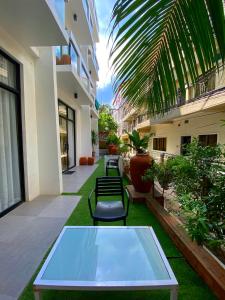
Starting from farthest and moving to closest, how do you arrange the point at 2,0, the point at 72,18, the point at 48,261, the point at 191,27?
1. the point at 72,18
2. the point at 2,0
3. the point at 48,261
4. the point at 191,27

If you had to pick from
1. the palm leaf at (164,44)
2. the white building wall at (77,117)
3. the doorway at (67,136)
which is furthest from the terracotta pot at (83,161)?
the palm leaf at (164,44)

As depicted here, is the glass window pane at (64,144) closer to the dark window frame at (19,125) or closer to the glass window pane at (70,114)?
the glass window pane at (70,114)

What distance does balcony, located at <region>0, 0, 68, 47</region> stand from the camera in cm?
347

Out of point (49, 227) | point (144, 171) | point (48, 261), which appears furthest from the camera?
point (144, 171)

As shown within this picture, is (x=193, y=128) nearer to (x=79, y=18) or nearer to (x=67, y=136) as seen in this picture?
(x=67, y=136)

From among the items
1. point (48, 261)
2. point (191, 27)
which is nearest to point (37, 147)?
point (48, 261)

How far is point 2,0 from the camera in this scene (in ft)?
10.8

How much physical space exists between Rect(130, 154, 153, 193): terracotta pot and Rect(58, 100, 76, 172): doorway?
16.9 feet

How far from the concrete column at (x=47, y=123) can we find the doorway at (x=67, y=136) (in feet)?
11.4

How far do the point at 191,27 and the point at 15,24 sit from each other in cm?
421

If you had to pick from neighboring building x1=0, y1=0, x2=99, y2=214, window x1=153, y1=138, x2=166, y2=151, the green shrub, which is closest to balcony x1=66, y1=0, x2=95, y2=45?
neighboring building x1=0, y1=0, x2=99, y2=214

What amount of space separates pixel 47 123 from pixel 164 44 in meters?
5.24

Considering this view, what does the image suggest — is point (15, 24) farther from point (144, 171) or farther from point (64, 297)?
point (64, 297)

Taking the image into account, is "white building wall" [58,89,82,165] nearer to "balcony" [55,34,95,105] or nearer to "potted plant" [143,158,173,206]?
"balcony" [55,34,95,105]
